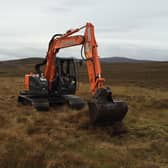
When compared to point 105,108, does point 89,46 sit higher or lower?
higher

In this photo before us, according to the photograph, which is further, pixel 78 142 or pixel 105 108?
pixel 105 108

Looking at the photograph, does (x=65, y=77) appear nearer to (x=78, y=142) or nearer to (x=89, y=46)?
(x=89, y=46)

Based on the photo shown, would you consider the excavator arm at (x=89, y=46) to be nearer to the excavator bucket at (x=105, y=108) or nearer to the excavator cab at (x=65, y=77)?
the excavator cab at (x=65, y=77)

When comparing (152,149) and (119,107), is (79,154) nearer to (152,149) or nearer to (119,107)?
(152,149)

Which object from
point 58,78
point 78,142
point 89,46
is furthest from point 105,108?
point 58,78

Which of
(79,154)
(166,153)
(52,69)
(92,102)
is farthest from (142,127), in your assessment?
(52,69)

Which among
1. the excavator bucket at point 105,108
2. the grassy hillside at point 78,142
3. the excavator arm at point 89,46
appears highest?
the excavator arm at point 89,46

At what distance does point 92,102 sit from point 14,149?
3538 mm

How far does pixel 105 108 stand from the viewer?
10086 mm

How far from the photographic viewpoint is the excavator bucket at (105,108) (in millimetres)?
10117

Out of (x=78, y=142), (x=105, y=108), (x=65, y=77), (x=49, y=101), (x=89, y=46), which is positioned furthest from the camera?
(x=65, y=77)

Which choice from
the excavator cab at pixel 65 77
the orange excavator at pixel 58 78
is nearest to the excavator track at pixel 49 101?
the orange excavator at pixel 58 78

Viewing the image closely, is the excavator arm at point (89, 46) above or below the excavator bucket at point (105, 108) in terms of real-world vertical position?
above

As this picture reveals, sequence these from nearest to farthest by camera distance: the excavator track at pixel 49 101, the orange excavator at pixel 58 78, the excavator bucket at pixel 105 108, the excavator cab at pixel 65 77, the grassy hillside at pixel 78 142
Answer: the grassy hillside at pixel 78 142 → the excavator bucket at pixel 105 108 → the orange excavator at pixel 58 78 → the excavator track at pixel 49 101 → the excavator cab at pixel 65 77
